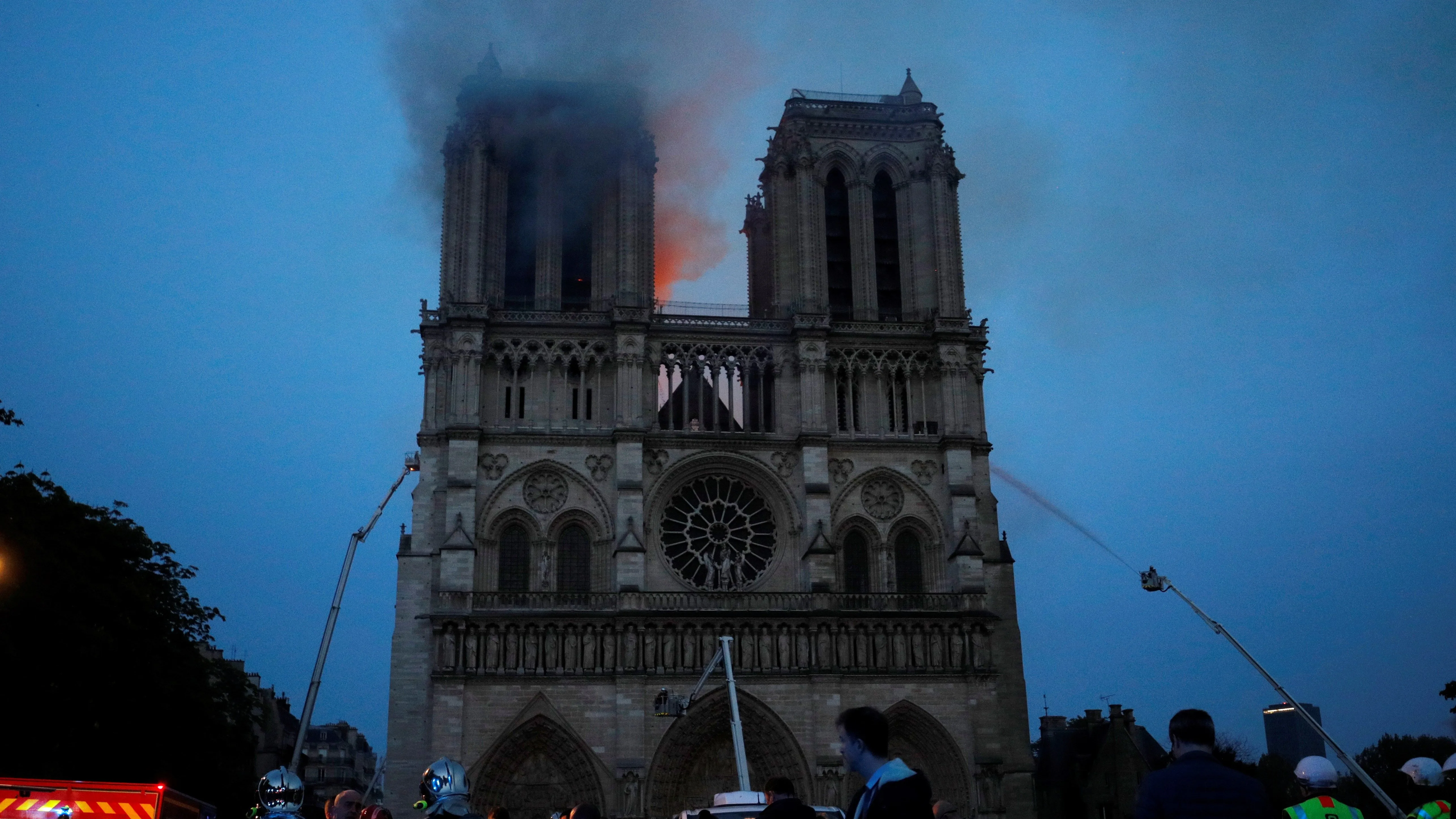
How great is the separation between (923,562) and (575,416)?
1191cm

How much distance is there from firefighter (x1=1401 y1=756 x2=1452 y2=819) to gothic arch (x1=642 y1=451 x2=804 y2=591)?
36.0 meters

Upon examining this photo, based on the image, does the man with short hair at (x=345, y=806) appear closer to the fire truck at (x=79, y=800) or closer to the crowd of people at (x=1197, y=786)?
the fire truck at (x=79, y=800)

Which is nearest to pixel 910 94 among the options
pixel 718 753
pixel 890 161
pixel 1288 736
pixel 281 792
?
pixel 890 161

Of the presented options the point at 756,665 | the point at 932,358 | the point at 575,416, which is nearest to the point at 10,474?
the point at 575,416

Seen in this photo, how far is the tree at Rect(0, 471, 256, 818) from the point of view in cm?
2939

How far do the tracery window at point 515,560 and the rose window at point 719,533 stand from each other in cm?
423

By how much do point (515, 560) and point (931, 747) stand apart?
1374 centimetres

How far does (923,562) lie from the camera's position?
152 feet

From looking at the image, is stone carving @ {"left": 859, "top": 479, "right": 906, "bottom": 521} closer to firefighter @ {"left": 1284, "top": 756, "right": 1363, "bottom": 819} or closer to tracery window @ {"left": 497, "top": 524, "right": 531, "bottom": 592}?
tracery window @ {"left": 497, "top": 524, "right": 531, "bottom": 592}

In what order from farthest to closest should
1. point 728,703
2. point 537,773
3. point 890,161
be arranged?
point 890,161 < point 728,703 < point 537,773

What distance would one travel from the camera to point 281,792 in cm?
1048

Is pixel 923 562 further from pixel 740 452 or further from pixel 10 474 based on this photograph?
pixel 10 474

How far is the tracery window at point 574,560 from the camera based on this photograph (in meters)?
44.3

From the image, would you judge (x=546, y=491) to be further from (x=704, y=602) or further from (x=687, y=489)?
(x=704, y=602)
